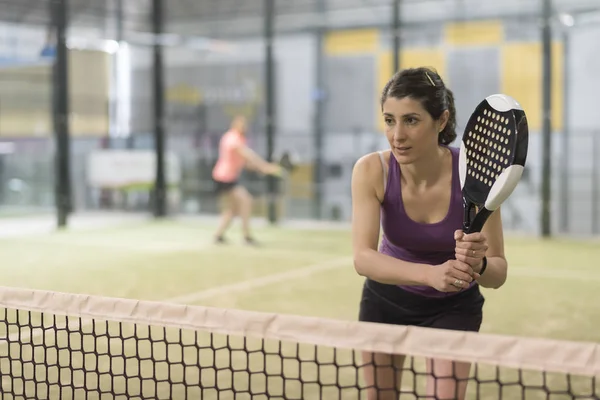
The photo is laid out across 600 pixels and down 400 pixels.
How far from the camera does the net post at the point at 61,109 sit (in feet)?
38.2

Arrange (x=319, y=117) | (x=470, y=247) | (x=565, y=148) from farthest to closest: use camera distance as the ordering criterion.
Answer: (x=319, y=117), (x=565, y=148), (x=470, y=247)

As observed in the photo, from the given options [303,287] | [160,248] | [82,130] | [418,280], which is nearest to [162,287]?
[303,287]

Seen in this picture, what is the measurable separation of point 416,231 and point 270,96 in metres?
9.89

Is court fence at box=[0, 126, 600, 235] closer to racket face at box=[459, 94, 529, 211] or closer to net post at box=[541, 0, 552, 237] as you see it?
net post at box=[541, 0, 552, 237]

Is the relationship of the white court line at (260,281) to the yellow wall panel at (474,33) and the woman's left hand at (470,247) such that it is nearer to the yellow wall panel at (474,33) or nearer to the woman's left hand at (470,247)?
the woman's left hand at (470,247)

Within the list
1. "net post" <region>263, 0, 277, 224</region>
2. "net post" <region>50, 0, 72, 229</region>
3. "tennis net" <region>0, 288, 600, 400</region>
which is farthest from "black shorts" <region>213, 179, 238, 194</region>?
Result: "tennis net" <region>0, 288, 600, 400</region>

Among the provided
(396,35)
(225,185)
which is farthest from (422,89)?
(396,35)

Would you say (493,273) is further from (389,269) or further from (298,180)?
(298,180)

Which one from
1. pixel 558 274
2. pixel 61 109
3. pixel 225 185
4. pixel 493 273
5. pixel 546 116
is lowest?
pixel 558 274

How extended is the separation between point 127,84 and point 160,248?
173 inches

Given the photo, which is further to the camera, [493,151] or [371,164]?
[371,164]

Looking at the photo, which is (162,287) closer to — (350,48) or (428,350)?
(428,350)

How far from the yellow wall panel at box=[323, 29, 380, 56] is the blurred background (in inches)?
0.7

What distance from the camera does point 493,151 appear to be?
2311 mm
